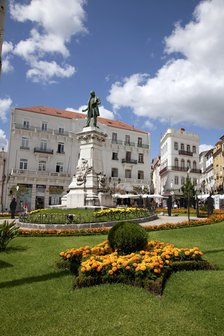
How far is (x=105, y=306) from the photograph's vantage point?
212 inches

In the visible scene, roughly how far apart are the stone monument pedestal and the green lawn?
15542 millimetres

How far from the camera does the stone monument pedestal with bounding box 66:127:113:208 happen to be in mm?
23797

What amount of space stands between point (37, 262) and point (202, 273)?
4735 millimetres

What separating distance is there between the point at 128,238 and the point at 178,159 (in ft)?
176

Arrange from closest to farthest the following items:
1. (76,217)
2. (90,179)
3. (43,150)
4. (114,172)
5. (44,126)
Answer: (76,217), (90,179), (43,150), (44,126), (114,172)

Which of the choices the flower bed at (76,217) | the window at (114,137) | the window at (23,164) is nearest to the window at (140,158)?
the window at (114,137)

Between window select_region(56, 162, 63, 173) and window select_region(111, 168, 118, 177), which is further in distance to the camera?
window select_region(111, 168, 118, 177)

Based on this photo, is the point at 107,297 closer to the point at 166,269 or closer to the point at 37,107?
the point at 166,269

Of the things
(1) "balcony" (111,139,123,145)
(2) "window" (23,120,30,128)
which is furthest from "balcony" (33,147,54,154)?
(1) "balcony" (111,139,123,145)

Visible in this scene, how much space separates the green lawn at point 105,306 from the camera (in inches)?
178

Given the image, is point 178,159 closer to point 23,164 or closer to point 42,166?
point 42,166

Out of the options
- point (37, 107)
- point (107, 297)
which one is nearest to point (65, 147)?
point (37, 107)

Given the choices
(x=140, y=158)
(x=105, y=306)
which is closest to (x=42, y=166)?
(x=140, y=158)

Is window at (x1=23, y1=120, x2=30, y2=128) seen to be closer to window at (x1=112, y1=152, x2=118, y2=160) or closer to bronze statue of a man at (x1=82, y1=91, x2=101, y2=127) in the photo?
window at (x1=112, y1=152, x2=118, y2=160)
